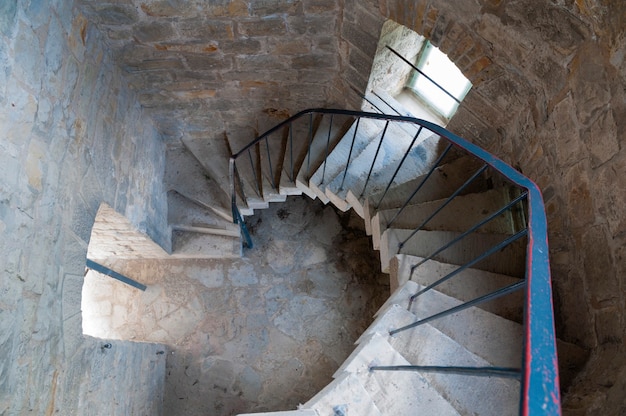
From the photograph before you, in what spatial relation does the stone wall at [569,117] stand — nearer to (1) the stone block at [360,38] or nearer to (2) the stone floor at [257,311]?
(1) the stone block at [360,38]

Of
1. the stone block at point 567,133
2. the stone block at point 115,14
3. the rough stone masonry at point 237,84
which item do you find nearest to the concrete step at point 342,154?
the rough stone masonry at point 237,84

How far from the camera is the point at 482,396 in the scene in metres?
2.20

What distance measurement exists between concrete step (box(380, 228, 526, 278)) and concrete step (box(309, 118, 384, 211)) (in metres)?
0.74

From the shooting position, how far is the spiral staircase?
1.55 meters

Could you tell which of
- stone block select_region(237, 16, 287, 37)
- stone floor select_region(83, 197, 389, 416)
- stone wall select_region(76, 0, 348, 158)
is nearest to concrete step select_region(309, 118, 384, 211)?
stone wall select_region(76, 0, 348, 158)

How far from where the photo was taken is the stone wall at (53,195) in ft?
7.53

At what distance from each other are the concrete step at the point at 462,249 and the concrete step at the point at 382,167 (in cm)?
53

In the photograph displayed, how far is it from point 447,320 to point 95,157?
8.04 ft

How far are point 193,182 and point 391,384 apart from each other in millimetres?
2988

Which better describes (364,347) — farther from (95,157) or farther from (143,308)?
(143,308)

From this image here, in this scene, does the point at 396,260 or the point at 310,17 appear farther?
the point at 310,17

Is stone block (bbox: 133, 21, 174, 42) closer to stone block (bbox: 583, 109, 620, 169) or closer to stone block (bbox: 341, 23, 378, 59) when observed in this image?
stone block (bbox: 341, 23, 378, 59)

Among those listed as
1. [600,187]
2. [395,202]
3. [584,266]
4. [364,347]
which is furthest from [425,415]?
[395,202]

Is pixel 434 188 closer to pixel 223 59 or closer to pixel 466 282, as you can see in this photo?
pixel 466 282
